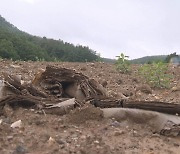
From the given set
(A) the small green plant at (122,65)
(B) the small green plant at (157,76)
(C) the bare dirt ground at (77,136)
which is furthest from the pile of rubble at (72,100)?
(A) the small green plant at (122,65)

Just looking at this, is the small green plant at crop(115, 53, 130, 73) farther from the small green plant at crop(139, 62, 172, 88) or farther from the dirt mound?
the dirt mound

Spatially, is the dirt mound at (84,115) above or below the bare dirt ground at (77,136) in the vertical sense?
above

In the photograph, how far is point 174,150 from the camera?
344 cm

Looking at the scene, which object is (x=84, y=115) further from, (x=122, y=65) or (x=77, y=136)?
(x=122, y=65)

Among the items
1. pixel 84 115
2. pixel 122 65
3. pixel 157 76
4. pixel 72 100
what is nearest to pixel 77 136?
pixel 84 115

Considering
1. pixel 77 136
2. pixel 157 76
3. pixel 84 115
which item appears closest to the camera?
pixel 77 136

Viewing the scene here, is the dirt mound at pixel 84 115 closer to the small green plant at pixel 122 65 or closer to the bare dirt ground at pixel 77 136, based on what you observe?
the bare dirt ground at pixel 77 136

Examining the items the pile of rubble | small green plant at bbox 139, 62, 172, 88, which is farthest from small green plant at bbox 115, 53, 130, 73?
the pile of rubble

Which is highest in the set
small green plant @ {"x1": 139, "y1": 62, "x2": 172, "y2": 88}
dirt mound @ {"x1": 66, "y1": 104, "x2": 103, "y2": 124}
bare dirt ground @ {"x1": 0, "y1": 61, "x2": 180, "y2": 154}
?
small green plant @ {"x1": 139, "y1": 62, "x2": 172, "y2": 88}

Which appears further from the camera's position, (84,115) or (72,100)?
(72,100)

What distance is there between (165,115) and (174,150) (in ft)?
1.47

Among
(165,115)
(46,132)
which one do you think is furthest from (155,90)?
(46,132)

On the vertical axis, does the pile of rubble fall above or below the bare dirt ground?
above

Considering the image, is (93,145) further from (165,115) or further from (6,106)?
(6,106)
